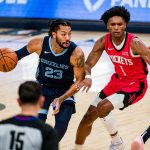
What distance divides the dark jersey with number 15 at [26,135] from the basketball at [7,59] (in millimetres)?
3069

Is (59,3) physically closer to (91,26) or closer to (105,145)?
(91,26)

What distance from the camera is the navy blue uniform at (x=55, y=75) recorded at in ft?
22.5

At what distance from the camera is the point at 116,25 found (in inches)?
278

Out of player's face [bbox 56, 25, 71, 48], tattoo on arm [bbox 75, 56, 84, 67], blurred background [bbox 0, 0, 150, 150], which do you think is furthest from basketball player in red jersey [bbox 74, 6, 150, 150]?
blurred background [bbox 0, 0, 150, 150]

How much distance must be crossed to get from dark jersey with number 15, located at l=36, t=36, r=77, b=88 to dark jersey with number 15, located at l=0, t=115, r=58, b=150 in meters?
2.76

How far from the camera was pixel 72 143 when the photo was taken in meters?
7.79

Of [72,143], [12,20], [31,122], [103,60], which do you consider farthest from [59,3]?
[31,122]

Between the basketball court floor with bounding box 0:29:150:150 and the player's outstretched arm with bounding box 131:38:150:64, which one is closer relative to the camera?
the player's outstretched arm with bounding box 131:38:150:64

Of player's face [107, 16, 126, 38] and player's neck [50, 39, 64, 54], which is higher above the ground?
player's face [107, 16, 126, 38]

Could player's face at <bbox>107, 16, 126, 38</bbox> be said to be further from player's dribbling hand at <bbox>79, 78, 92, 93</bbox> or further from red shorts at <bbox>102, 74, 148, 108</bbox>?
player's dribbling hand at <bbox>79, 78, 92, 93</bbox>

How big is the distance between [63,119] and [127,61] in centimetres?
114

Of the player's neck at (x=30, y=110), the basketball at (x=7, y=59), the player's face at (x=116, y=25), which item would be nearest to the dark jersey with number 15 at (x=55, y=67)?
the basketball at (x=7, y=59)

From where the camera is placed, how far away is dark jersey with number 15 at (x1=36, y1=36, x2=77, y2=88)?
6.88 metres

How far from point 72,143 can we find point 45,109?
1.10 metres
